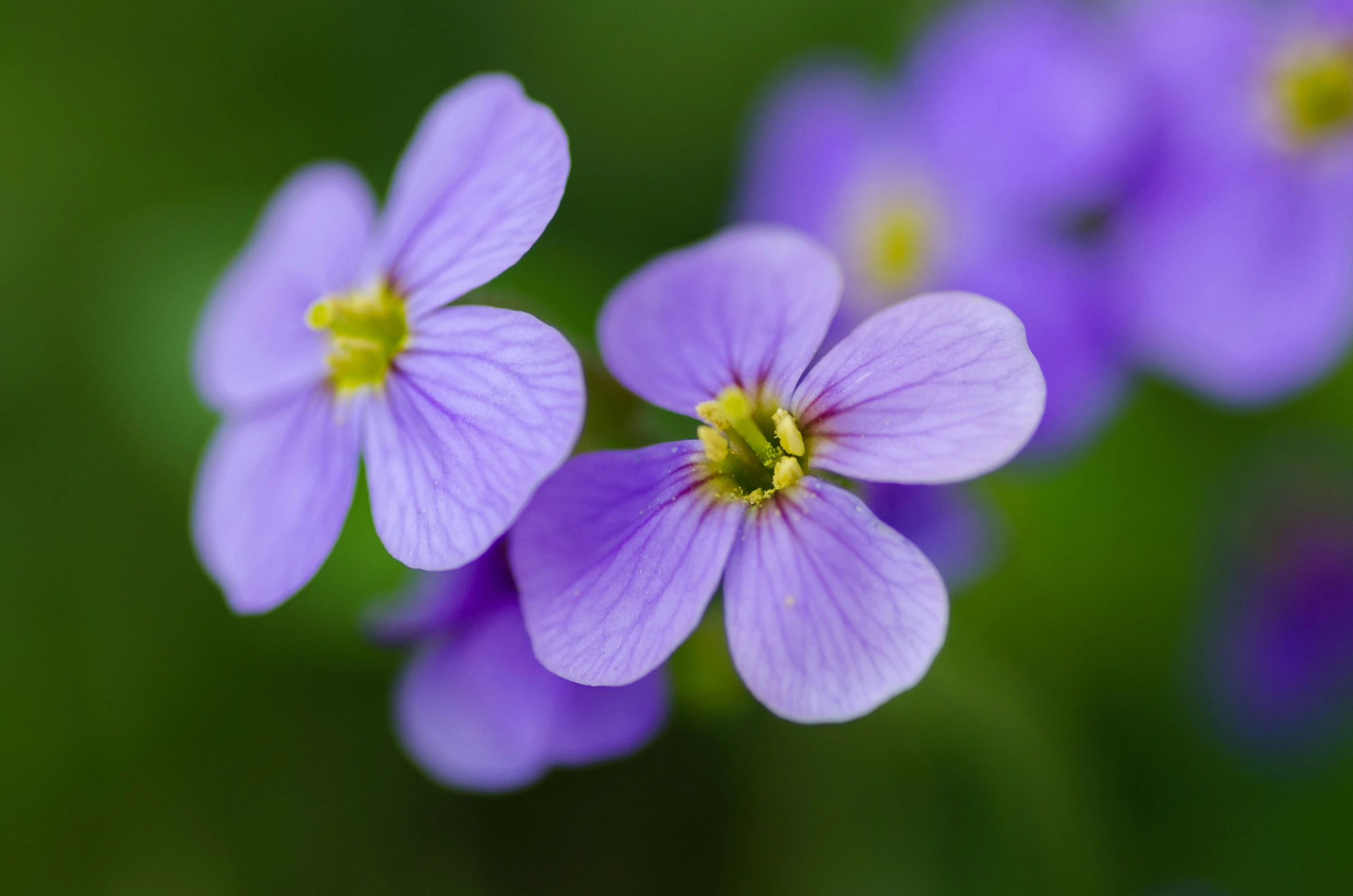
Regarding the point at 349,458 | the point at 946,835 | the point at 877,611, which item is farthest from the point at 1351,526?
the point at 349,458

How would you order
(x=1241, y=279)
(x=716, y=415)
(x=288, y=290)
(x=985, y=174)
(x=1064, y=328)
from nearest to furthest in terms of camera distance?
(x=716, y=415) → (x=288, y=290) → (x=1064, y=328) → (x=1241, y=279) → (x=985, y=174)

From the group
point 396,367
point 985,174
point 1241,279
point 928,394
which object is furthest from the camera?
point 985,174

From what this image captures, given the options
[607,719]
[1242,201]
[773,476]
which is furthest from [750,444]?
[1242,201]

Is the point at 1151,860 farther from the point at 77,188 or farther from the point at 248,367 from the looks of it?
the point at 77,188

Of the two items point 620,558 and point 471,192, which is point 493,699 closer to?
point 620,558

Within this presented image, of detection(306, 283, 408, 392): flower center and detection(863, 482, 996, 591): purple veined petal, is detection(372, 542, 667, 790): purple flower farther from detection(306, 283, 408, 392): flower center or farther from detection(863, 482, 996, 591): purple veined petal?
detection(863, 482, 996, 591): purple veined petal

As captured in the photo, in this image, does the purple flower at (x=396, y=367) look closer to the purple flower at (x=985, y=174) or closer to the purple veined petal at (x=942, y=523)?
the purple veined petal at (x=942, y=523)
